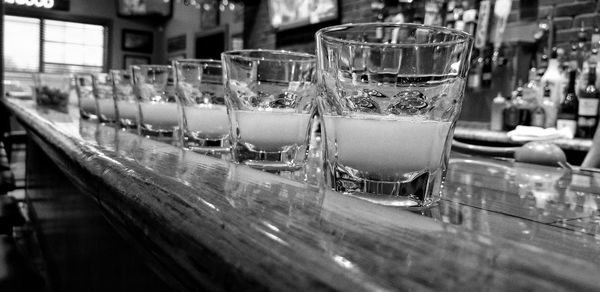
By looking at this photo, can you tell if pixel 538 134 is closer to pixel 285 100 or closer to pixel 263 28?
pixel 285 100

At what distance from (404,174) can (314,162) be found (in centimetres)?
33

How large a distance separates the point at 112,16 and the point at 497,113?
27.1 ft

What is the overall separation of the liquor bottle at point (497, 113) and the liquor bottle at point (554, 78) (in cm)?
34

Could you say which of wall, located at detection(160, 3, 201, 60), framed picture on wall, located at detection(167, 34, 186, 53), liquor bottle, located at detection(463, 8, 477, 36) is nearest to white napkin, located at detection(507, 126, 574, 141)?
liquor bottle, located at detection(463, 8, 477, 36)

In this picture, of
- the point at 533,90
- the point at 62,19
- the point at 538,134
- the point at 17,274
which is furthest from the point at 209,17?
the point at 17,274

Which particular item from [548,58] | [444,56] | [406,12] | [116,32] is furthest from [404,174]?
[116,32]

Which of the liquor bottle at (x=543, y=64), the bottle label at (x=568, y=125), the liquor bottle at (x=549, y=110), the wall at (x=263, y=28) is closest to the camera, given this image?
the bottle label at (x=568, y=125)

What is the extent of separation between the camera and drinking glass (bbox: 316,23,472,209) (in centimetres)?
47

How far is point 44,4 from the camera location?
9.48 m

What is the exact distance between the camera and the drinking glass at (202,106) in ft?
2.72

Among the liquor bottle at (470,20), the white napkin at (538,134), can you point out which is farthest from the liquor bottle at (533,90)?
the liquor bottle at (470,20)

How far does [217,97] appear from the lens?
856mm

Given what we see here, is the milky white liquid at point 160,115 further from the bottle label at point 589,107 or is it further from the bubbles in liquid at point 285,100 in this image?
the bottle label at point 589,107

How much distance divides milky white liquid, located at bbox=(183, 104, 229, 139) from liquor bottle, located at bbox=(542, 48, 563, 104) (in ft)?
8.91
